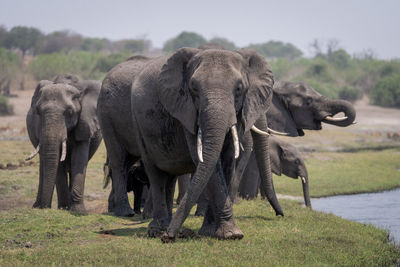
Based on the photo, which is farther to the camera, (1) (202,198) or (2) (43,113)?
(2) (43,113)

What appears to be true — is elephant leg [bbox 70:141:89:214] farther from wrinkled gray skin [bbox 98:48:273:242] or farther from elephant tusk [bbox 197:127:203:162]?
elephant tusk [bbox 197:127:203:162]

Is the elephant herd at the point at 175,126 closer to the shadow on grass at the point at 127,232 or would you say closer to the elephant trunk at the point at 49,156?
the elephant trunk at the point at 49,156

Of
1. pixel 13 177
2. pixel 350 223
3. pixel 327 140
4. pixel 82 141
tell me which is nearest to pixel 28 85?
pixel 327 140


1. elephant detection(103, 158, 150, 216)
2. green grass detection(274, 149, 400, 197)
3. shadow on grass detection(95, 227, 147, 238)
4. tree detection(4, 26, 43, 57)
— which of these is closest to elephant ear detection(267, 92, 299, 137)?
elephant detection(103, 158, 150, 216)

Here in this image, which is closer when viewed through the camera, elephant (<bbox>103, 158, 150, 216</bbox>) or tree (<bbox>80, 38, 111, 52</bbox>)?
elephant (<bbox>103, 158, 150, 216</bbox>)

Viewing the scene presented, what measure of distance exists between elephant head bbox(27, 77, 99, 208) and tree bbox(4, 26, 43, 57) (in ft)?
225

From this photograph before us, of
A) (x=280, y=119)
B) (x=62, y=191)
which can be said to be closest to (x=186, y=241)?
(x=62, y=191)

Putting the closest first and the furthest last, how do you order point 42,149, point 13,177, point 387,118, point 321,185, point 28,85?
point 42,149 → point 13,177 → point 321,185 → point 387,118 → point 28,85

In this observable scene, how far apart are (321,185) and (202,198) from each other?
8219 millimetres

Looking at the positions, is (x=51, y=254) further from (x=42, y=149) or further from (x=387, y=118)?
(x=387, y=118)

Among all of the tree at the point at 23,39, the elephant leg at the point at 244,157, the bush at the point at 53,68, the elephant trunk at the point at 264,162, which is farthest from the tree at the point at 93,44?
the elephant trunk at the point at 264,162

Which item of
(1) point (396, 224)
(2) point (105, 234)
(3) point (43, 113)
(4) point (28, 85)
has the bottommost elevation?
(4) point (28, 85)

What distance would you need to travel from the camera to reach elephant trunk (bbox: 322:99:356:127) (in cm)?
1117

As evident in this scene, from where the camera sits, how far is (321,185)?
54.7 feet
